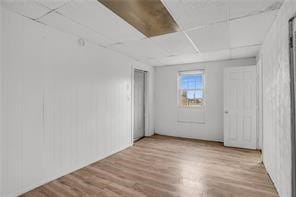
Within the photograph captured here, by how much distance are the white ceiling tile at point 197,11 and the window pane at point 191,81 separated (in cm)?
292

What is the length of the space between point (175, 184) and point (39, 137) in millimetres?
2154

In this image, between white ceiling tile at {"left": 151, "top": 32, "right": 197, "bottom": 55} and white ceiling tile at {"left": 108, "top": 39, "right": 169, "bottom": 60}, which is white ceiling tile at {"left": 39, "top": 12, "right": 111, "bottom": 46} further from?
white ceiling tile at {"left": 151, "top": 32, "right": 197, "bottom": 55}

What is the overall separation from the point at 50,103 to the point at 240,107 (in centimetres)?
434

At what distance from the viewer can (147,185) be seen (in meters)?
2.44

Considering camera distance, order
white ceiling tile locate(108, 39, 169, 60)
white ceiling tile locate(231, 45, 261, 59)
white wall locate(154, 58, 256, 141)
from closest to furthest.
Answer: white ceiling tile locate(108, 39, 169, 60), white ceiling tile locate(231, 45, 261, 59), white wall locate(154, 58, 256, 141)

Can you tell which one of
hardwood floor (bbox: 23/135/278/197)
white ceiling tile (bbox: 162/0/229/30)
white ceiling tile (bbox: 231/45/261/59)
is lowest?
hardwood floor (bbox: 23/135/278/197)

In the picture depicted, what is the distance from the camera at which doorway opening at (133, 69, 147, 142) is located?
16.8 ft

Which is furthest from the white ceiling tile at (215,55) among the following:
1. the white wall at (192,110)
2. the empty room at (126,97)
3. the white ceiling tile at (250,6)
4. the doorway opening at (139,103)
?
the doorway opening at (139,103)

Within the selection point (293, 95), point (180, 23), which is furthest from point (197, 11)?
point (293, 95)

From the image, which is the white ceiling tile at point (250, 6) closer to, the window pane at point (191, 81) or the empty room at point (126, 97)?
the empty room at point (126, 97)

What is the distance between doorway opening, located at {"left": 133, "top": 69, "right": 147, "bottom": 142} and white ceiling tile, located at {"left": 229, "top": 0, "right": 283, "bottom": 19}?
3.35 metres

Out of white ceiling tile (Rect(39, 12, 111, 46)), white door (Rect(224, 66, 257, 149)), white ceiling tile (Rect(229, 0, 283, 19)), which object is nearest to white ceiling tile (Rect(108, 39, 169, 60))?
white ceiling tile (Rect(39, 12, 111, 46))

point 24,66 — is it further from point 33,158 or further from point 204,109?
point 204,109

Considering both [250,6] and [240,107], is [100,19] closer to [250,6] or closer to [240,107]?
[250,6]
